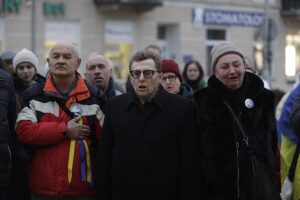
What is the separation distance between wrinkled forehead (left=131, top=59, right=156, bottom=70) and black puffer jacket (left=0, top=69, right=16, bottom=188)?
104 centimetres

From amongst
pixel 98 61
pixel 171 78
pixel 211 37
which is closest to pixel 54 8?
pixel 211 37

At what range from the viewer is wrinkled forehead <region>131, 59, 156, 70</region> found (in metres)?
4.46

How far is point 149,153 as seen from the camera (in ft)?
14.2

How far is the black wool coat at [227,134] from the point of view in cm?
444

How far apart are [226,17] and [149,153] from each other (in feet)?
67.2

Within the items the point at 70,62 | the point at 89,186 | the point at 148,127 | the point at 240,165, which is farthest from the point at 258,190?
the point at 70,62

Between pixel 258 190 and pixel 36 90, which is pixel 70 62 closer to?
pixel 36 90

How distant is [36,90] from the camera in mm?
4863

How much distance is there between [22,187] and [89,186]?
2.81 ft

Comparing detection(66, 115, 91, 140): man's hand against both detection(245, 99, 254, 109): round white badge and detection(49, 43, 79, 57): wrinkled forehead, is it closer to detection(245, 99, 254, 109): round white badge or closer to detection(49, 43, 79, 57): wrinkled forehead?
detection(49, 43, 79, 57): wrinkled forehead

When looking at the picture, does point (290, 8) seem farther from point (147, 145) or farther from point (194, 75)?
point (147, 145)

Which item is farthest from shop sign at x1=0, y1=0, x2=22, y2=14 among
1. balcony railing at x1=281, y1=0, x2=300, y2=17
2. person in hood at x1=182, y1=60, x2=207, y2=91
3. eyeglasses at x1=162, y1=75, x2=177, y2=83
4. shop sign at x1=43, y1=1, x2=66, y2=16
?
eyeglasses at x1=162, y1=75, x2=177, y2=83

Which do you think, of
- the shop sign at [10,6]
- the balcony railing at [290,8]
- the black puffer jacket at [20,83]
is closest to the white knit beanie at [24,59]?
the black puffer jacket at [20,83]

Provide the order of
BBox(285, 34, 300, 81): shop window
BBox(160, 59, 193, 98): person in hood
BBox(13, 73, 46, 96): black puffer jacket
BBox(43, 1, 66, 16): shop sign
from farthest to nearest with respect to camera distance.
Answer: BBox(285, 34, 300, 81): shop window, BBox(43, 1, 66, 16): shop sign, BBox(13, 73, 46, 96): black puffer jacket, BBox(160, 59, 193, 98): person in hood
